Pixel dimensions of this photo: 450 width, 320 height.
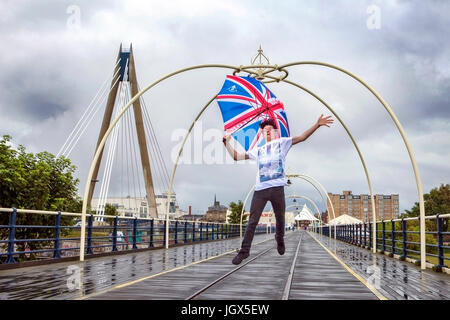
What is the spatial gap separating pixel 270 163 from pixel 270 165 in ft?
0.07

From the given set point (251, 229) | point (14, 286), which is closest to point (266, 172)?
point (251, 229)

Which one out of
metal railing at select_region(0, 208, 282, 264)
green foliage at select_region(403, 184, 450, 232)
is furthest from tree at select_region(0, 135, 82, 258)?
green foliage at select_region(403, 184, 450, 232)

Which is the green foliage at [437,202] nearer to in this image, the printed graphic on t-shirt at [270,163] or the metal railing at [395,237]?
the metal railing at [395,237]

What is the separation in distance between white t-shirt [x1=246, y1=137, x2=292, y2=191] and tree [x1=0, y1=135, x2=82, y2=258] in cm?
1879

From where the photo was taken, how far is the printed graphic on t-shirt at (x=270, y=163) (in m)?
5.38

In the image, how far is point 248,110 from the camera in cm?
627

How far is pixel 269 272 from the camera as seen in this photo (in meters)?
11.2

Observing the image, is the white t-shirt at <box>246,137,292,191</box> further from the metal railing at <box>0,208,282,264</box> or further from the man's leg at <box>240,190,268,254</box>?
the metal railing at <box>0,208,282,264</box>

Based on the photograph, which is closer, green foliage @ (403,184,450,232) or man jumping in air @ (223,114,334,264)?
man jumping in air @ (223,114,334,264)

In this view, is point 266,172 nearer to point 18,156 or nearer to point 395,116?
point 395,116

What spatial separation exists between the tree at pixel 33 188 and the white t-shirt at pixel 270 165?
18.8 meters

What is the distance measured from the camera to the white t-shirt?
538cm

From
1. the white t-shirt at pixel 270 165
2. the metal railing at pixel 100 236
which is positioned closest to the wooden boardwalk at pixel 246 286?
the white t-shirt at pixel 270 165
